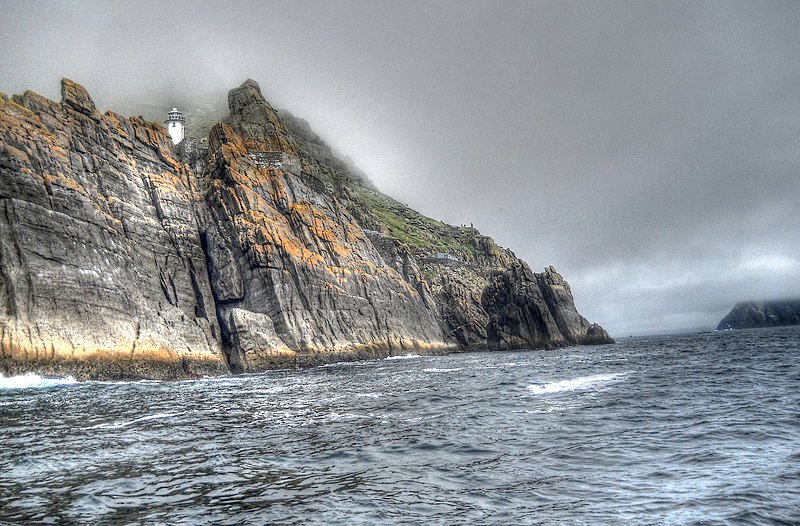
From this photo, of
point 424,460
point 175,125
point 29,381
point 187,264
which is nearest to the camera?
point 424,460

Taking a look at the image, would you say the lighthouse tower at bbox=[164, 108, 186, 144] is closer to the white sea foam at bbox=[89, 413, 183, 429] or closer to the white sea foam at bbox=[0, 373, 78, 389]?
the white sea foam at bbox=[0, 373, 78, 389]

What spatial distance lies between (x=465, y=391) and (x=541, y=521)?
73.5 feet

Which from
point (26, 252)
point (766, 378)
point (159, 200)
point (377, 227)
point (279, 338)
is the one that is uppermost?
point (377, 227)

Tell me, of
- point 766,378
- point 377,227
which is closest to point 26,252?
point 766,378

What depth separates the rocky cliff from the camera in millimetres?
50188

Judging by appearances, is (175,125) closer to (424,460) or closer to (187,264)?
(187,264)

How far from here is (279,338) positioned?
76.6 m

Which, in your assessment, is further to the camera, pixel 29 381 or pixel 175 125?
pixel 175 125

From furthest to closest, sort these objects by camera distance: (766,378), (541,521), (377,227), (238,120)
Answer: (377,227) → (238,120) → (766,378) → (541,521)

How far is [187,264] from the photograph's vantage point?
76188 mm

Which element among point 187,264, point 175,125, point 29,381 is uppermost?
point 175,125

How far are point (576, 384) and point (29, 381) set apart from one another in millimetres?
47542

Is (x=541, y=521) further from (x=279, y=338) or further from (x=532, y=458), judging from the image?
(x=279, y=338)

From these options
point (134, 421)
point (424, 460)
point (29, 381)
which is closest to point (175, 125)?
point (29, 381)
